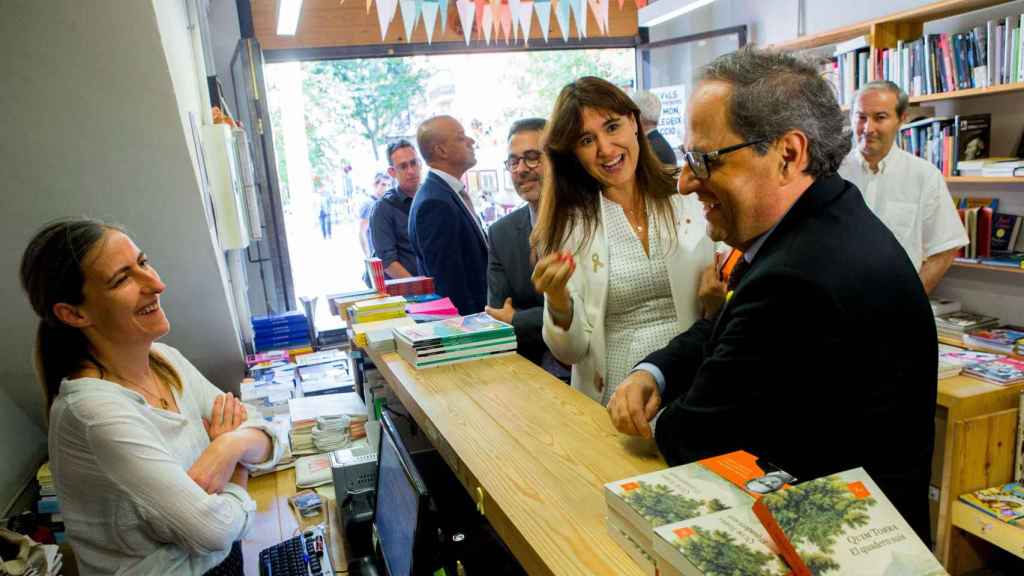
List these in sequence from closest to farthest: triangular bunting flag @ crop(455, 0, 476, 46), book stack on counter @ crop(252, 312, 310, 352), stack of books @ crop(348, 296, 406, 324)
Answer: stack of books @ crop(348, 296, 406, 324)
book stack on counter @ crop(252, 312, 310, 352)
triangular bunting flag @ crop(455, 0, 476, 46)

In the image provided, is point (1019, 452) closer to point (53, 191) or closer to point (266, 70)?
point (53, 191)

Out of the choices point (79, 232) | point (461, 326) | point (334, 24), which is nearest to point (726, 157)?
point (461, 326)

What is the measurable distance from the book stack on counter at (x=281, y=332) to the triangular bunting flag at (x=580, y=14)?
3.29m

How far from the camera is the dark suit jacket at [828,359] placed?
0.89 meters

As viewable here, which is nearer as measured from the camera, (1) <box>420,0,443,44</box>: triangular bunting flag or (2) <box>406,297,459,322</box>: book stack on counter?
(2) <box>406,297,459,322</box>: book stack on counter

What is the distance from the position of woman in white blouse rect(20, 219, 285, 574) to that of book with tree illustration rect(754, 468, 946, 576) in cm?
132

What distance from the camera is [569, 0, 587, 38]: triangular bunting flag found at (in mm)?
5552

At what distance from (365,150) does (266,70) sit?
99cm

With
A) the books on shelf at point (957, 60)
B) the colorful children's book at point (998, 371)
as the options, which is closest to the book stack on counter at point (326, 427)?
the colorful children's book at point (998, 371)

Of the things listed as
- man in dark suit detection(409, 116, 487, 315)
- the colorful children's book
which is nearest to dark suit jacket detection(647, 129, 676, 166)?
man in dark suit detection(409, 116, 487, 315)

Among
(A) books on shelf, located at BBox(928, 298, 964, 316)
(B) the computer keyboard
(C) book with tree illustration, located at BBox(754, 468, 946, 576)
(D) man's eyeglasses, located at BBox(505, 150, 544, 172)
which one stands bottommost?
(A) books on shelf, located at BBox(928, 298, 964, 316)

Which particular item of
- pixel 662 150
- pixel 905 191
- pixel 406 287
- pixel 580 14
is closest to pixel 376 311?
pixel 406 287

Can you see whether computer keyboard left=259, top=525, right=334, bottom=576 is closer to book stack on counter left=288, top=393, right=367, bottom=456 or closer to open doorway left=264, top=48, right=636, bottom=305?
book stack on counter left=288, top=393, right=367, bottom=456

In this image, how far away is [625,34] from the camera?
636cm
